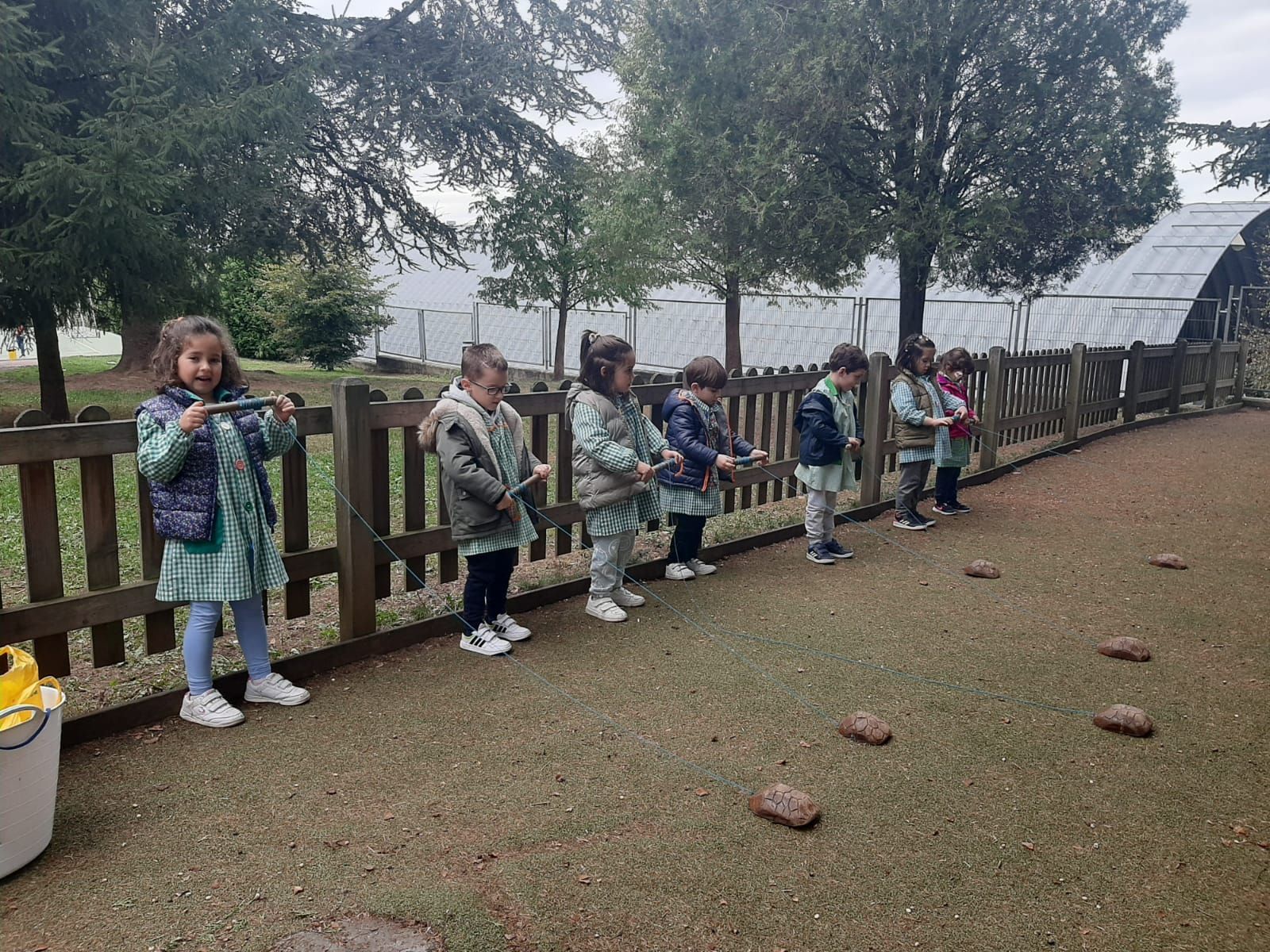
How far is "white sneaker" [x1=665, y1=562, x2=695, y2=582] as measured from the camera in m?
6.44

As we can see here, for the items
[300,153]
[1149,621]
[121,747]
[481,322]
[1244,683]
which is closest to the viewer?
[121,747]

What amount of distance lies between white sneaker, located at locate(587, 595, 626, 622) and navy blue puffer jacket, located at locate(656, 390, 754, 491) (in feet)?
3.10

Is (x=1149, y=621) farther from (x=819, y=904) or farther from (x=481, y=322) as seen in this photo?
(x=481, y=322)

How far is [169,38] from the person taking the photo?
15.9 m

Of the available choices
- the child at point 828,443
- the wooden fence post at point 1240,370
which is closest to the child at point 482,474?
the child at point 828,443

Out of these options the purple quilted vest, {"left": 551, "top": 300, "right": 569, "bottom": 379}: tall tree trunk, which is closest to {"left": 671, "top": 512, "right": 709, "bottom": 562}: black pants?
the purple quilted vest

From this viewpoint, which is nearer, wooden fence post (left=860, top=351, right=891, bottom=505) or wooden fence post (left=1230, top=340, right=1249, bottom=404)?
wooden fence post (left=860, top=351, right=891, bottom=505)

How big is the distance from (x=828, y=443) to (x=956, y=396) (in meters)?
2.20

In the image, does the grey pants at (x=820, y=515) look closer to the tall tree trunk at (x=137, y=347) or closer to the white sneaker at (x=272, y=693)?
the white sneaker at (x=272, y=693)

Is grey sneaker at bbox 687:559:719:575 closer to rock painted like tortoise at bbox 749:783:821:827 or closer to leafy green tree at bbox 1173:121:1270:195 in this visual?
rock painted like tortoise at bbox 749:783:821:827

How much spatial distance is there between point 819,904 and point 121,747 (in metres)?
2.64

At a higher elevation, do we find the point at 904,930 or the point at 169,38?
the point at 169,38

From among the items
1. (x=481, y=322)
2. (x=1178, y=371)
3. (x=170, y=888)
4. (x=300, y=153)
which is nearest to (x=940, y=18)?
(x=1178, y=371)

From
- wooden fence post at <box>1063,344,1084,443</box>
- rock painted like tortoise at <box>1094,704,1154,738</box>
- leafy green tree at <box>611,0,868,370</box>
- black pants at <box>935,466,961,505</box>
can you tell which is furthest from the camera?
leafy green tree at <box>611,0,868,370</box>
